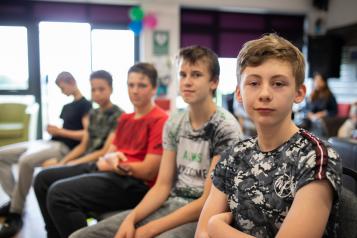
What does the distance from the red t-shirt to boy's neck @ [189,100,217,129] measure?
295 mm

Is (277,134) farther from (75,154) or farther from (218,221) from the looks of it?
(75,154)

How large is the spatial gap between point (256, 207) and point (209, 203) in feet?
0.60

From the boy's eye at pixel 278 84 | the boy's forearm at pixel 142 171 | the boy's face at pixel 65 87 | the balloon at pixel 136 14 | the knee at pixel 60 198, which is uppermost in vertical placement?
the balloon at pixel 136 14

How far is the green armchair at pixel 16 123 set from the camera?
2965mm

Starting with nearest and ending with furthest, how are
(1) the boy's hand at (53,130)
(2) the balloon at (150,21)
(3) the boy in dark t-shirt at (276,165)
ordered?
(3) the boy in dark t-shirt at (276,165), (1) the boy's hand at (53,130), (2) the balloon at (150,21)

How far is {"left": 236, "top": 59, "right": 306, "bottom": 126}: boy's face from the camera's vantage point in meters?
0.90

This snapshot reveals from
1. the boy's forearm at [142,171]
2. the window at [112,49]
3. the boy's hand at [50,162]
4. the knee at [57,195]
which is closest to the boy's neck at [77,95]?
the boy's hand at [50,162]

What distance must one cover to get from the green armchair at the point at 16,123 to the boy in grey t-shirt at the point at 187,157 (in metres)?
1.94

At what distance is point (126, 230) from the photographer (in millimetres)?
1328

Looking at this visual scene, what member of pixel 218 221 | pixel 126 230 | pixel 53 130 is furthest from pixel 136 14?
pixel 218 221

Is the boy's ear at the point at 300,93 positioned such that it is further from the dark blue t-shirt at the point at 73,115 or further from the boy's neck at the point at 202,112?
the dark blue t-shirt at the point at 73,115

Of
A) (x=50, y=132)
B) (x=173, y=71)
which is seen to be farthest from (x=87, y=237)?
→ (x=173, y=71)

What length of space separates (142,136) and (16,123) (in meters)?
2.08

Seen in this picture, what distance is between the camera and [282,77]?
900 millimetres
